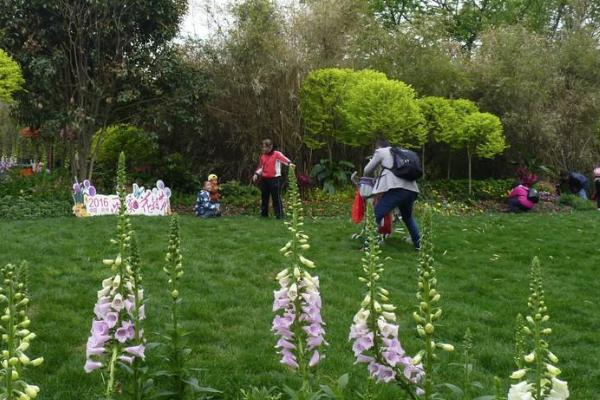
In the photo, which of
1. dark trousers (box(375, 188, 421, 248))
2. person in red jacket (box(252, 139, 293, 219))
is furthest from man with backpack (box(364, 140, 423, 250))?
person in red jacket (box(252, 139, 293, 219))

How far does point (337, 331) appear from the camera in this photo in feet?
16.5

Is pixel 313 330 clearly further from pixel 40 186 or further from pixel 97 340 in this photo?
pixel 40 186

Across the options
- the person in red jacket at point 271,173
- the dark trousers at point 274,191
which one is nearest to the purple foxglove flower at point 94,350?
the person in red jacket at point 271,173

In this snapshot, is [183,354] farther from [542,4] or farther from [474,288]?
[542,4]

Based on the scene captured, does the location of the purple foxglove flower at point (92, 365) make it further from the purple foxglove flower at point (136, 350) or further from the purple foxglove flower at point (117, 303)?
the purple foxglove flower at point (117, 303)

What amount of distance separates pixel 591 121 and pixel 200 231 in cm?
1823

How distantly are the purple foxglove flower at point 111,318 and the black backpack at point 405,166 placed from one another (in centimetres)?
593

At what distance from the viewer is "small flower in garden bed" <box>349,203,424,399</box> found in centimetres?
218

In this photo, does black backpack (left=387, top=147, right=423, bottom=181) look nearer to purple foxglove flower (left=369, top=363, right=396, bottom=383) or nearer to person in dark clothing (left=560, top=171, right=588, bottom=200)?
purple foxglove flower (left=369, top=363, right=396, bottom=383)

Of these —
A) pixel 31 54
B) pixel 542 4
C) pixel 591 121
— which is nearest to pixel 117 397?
pixel 31 54

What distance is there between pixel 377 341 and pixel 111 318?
1058 mm

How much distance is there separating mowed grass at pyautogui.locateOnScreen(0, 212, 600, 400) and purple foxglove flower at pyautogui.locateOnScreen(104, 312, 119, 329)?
0.87 meters

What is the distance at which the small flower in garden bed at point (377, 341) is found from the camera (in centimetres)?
218

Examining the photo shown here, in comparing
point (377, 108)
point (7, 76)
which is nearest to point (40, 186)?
Result: point (7, 76)
